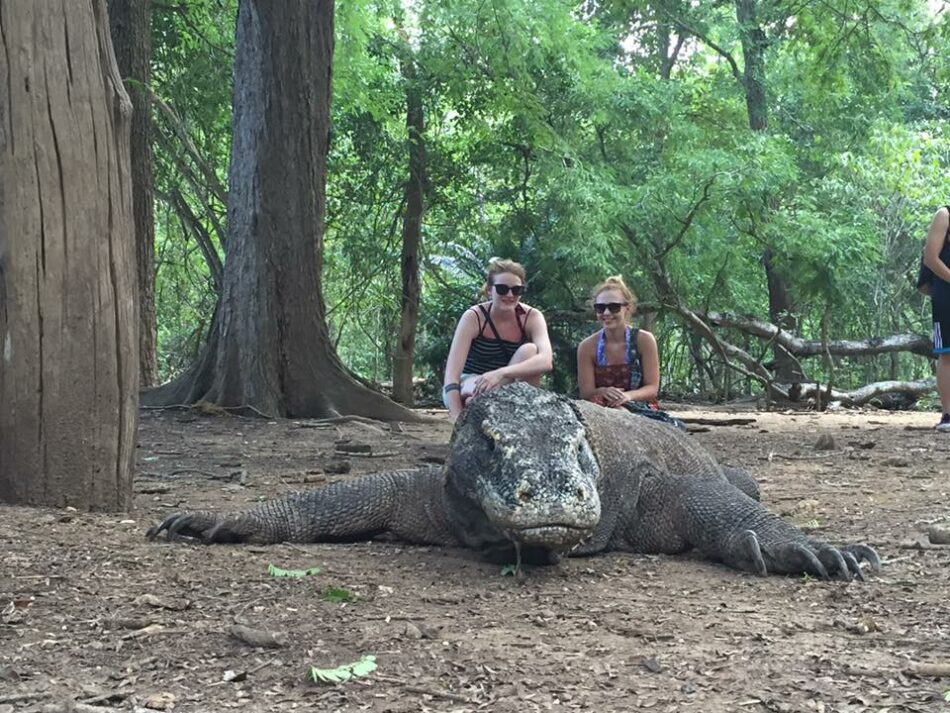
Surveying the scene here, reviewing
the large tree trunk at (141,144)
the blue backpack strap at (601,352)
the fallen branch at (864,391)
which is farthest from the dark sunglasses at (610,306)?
the fallen branch at (864,391)

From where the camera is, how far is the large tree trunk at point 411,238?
1180cm

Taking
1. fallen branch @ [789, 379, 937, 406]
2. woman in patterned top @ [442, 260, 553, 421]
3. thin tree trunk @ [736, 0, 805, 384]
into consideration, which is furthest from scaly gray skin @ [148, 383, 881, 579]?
thin tree trunk @ [736, 0, 805, 384]

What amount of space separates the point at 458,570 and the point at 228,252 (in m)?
5.00

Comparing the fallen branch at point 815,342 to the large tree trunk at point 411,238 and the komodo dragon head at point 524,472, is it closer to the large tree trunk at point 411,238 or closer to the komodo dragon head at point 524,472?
the large tree trunk at point 411,238

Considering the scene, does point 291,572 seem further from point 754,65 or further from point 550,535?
point 754,65

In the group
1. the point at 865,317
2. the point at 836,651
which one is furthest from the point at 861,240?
the point at 836,651

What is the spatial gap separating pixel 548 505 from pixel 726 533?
29.8 inches

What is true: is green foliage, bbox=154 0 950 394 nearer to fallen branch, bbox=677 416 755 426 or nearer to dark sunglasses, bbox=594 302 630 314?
fallen branch, bbox=677 416 755 426

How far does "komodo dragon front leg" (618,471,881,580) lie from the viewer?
302cm

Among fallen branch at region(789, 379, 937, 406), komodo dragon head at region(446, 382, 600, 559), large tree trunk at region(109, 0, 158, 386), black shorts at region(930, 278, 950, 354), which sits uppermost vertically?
large tree trunk at region(109, 0, 158, 386)

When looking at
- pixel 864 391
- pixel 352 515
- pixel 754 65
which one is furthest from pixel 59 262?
pixel 754 65

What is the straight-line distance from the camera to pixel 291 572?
9.38 feet

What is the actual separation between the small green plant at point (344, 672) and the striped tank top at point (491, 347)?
112 inches

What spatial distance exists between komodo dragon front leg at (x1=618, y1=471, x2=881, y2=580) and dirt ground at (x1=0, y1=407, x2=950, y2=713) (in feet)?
0.20
